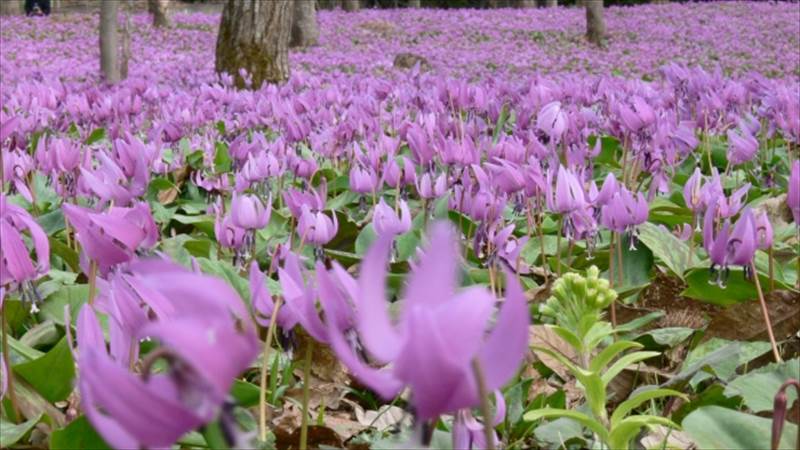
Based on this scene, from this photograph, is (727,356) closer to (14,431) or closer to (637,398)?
(637,398)

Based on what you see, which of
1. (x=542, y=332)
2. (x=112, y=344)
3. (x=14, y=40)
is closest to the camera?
(x=112, y=344)

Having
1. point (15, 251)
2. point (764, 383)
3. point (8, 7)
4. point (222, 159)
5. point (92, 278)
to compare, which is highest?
point (15, 251)

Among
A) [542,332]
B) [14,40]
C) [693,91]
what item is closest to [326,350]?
[542,332]

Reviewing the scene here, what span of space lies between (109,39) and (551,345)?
9.25 m

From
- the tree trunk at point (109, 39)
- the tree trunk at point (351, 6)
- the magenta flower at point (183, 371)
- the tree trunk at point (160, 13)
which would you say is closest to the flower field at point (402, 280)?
the magenta flower at point (183, 371)

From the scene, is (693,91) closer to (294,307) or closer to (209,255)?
(209,255)

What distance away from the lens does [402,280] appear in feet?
8.45

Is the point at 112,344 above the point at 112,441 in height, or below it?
below

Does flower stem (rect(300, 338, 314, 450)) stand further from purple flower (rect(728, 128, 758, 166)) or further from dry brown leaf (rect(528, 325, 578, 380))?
purple flower (rect(728, 128, 758, 166))

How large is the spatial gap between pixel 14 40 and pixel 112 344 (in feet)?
78.1

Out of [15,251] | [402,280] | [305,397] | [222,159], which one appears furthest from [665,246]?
[222,159]

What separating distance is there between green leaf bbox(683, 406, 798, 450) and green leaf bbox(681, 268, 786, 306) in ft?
3.34

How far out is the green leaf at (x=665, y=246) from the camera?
2793 millimetres

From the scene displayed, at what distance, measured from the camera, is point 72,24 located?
91.0 ft
